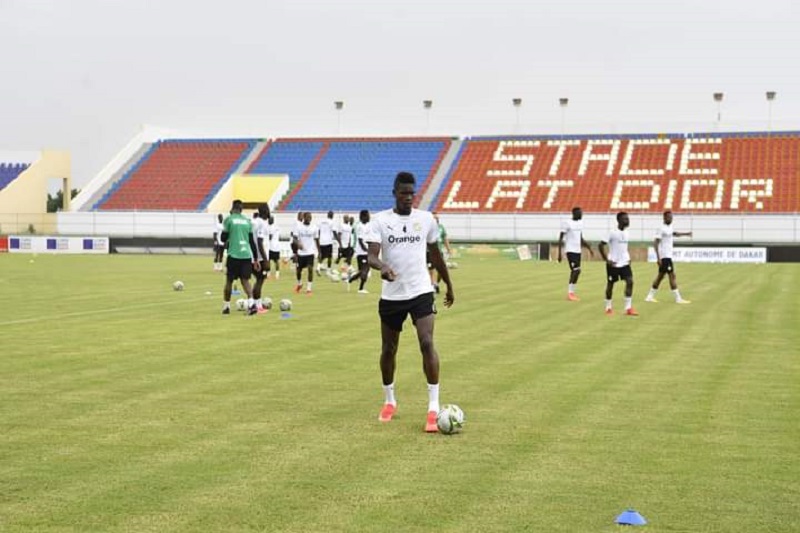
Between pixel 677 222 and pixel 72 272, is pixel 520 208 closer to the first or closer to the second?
pixel 677 222

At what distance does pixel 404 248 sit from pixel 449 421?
173 cm

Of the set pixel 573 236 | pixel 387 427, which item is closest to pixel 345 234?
pixel 573 236

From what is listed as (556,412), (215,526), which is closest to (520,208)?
(556,412)

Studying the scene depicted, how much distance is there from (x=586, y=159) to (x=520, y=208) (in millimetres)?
8669

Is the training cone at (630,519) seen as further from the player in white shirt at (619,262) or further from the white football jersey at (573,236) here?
the white football jersey at (573,236)

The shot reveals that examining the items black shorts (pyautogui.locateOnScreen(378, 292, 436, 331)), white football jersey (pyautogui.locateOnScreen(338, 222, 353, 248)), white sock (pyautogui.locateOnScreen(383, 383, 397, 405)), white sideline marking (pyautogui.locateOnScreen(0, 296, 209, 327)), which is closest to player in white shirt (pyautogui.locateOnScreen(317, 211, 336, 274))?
white football jersey (pyautogui.locateOnScreen(338, 222, 353, 248))

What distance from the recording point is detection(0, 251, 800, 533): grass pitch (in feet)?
24.8

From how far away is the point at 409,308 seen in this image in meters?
10.9

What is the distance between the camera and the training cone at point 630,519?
7.16 meters

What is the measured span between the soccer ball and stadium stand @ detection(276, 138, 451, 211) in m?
65.1

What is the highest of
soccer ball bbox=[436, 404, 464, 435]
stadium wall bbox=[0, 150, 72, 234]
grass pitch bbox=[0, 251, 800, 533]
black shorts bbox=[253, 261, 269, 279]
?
stadium wall bbox=[0, 150, 72, 234]

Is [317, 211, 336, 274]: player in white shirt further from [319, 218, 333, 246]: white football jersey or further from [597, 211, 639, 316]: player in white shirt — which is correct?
[597, 211, 639, 316]: player in white shirt

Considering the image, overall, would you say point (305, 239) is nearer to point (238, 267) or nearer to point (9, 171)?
point (238, 267)

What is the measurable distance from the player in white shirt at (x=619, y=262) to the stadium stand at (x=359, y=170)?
50.1m
